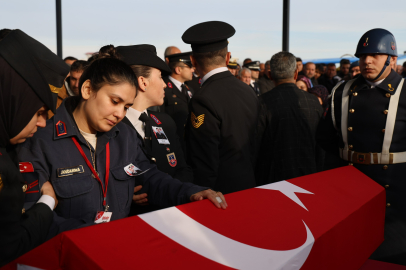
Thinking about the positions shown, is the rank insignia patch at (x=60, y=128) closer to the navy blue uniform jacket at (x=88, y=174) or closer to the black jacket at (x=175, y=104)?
the navy blue uniform jacket at (x=88, y=174)

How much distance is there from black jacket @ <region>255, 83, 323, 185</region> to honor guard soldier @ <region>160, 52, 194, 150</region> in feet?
6.14

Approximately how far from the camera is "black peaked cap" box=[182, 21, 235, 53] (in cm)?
297

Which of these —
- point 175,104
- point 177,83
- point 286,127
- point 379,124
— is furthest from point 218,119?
point 177,83

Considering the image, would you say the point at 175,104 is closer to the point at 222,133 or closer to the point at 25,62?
the point at 222,133

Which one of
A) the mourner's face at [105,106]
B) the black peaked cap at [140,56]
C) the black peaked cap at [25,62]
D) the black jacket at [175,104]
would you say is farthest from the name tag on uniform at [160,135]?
the black jacket at [175,104]

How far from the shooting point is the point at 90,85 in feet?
6.43

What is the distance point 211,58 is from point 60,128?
1484 mm

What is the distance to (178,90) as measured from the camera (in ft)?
19.2

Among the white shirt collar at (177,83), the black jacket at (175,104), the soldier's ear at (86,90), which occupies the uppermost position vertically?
the soldier's ear at (86,90)

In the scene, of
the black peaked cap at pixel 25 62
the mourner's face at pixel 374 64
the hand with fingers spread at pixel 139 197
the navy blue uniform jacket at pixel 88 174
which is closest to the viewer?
the black peaked cap at pixel 25 62

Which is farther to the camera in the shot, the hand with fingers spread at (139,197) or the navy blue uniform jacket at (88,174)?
the hand with fingers spread at (139,197)

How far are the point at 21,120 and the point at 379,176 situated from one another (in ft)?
8.89

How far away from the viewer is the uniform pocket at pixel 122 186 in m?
2.02

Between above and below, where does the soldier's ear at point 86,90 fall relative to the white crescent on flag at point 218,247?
above
